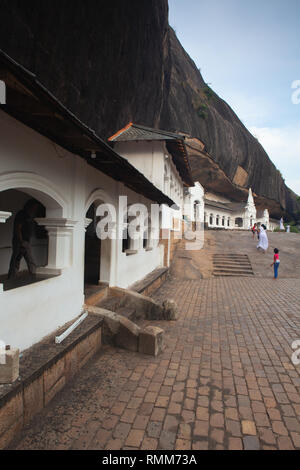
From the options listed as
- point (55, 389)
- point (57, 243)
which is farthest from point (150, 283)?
point (55, 389)

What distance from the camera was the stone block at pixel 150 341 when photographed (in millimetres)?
4801

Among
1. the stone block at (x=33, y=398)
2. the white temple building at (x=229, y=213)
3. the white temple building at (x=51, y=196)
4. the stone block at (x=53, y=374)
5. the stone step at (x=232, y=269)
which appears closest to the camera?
the stone block at (x=33, y=398)

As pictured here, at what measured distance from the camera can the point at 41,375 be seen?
3.16 meters

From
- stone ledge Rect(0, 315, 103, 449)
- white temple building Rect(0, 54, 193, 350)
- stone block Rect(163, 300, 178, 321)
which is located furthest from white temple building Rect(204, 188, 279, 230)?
stone ledge Rect(0, 315, 103, 449)

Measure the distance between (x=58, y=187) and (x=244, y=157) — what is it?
40.5 metres

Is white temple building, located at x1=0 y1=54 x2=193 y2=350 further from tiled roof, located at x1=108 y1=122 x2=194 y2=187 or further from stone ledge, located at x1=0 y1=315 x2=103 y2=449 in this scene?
tiled roof, located at x1=108 y1=122 x2=194 y2=187

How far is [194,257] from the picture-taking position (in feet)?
53.6

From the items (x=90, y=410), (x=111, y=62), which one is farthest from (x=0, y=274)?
(x=111, y=62)

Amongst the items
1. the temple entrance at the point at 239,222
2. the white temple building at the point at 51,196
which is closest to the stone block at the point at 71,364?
the white temple building at the point at 51,196

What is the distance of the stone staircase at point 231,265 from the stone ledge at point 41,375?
10.8 metres

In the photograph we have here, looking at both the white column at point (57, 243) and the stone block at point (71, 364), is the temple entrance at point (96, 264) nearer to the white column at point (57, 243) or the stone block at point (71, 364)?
the white column at point (57, 243)

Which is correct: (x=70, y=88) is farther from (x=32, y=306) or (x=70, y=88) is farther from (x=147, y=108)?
(x=147, y=108)

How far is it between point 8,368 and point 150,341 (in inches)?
103

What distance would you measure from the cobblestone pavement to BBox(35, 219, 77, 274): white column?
1.70 metres
